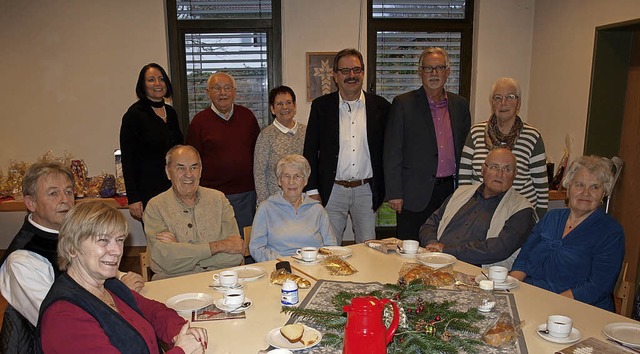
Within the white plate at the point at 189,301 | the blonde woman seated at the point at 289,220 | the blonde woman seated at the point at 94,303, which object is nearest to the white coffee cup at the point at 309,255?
the blonde woman seated at the point at 289,220

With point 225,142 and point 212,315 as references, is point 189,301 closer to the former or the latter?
point 212,315

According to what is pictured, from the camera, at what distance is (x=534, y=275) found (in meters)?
2.33

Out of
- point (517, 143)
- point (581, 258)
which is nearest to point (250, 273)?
point (581, 258)

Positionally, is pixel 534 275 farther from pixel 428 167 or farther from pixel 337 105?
pixel 337 105

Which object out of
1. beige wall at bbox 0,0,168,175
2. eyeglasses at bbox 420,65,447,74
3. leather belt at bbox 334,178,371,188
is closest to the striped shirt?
eyeglasses at bbox 420,65,447,74

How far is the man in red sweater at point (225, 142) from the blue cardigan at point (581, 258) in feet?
6.95

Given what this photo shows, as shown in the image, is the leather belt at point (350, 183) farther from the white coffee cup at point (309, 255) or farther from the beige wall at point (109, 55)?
the beige wall at point (109, 55)

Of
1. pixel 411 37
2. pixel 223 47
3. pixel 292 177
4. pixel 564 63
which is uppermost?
pixel 411 37

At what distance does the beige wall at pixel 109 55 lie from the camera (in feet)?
14.9

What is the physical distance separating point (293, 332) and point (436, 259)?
108 cm

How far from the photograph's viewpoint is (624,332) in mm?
1608

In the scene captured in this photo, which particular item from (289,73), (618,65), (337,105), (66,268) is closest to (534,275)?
(337,105)

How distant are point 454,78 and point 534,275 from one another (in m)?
3.26

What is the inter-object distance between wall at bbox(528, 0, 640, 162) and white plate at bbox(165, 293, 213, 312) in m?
3.61
